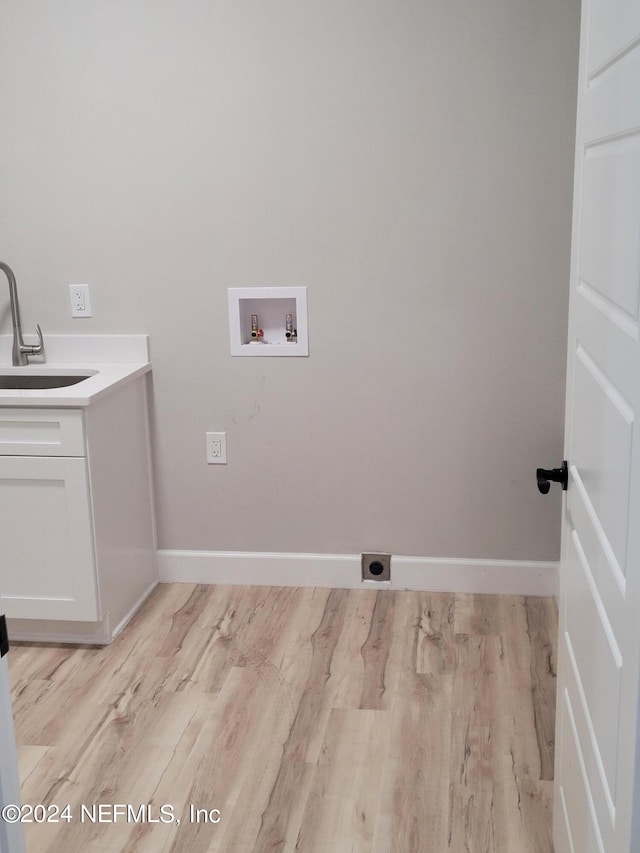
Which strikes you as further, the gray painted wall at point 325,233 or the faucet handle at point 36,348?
the faucet handle at point 36,348

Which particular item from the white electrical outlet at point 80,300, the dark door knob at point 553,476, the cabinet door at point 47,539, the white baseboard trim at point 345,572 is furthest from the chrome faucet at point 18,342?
the dark door knob at point 553,476

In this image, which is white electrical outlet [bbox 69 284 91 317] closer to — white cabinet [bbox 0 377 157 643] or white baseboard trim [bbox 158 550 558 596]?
white cabinet [bbox 0 377 157 643]

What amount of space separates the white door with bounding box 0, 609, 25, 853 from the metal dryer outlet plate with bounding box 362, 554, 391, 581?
2.19m

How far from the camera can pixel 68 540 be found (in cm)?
284

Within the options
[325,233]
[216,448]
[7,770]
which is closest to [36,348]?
[216,448]

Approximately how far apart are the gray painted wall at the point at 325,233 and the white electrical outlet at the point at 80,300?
3cm

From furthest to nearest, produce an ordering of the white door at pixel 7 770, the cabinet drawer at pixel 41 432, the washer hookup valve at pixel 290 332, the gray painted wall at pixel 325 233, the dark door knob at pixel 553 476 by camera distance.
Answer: the washer hookup valve at pixel 290 332
the gray painted wall at pixel 325 233
the cabinet drawer at pixel 41 432
the dark door knob at pixel 553 476
the white door at pixel 7 770

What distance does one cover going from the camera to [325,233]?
305cm

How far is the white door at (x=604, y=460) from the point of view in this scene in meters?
1.19

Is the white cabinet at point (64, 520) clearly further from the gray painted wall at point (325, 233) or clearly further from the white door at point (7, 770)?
the white door at point (7, 770)

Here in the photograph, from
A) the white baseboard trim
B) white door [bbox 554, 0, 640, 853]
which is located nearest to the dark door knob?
white door [bbox 554, 0, 640, 853]

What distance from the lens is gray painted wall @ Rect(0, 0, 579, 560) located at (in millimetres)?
2906

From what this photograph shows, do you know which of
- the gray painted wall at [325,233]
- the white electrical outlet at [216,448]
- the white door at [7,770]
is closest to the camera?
the white door at [7,770]

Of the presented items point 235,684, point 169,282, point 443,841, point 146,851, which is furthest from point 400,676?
point 169,282
